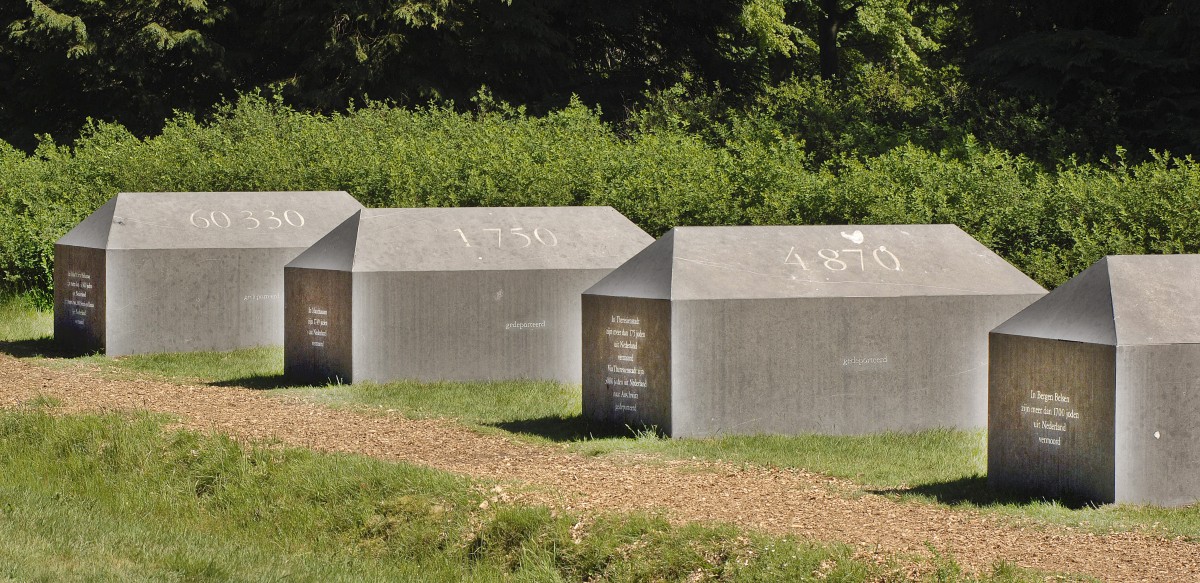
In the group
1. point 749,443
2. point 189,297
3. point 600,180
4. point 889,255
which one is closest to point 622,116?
point 600,180

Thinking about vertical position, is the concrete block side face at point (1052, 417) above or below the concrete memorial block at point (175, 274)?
below

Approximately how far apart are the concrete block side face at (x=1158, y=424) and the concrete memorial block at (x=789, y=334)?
Answer: 9.39ft

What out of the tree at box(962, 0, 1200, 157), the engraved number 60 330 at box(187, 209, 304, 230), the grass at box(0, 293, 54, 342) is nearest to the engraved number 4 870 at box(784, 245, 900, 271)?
the engraved number 60 330 at box(187, 209, 304, 230)

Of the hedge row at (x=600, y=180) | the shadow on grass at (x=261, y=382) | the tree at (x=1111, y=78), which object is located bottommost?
the shadow on grass at (x=261, y=382)

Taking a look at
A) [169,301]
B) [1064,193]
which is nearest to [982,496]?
[1064,193]

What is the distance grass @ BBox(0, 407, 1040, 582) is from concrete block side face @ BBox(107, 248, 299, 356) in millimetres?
5399

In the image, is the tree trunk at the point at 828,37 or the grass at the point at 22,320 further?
the tree trunk at the point at 828,37

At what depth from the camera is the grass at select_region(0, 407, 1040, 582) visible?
7.00 meters

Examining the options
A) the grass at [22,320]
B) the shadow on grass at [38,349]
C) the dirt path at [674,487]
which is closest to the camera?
the dirt path at [674,487]

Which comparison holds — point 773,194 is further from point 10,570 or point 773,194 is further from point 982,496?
point 10,570

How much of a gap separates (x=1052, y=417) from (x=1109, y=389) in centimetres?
42

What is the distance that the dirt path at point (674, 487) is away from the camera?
6.92 meters

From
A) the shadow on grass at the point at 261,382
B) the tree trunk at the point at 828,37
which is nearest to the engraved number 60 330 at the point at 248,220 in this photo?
the shadow on grass at the point at 261,382

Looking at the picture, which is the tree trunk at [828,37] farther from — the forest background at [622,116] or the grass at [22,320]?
the grass at [22,320]
